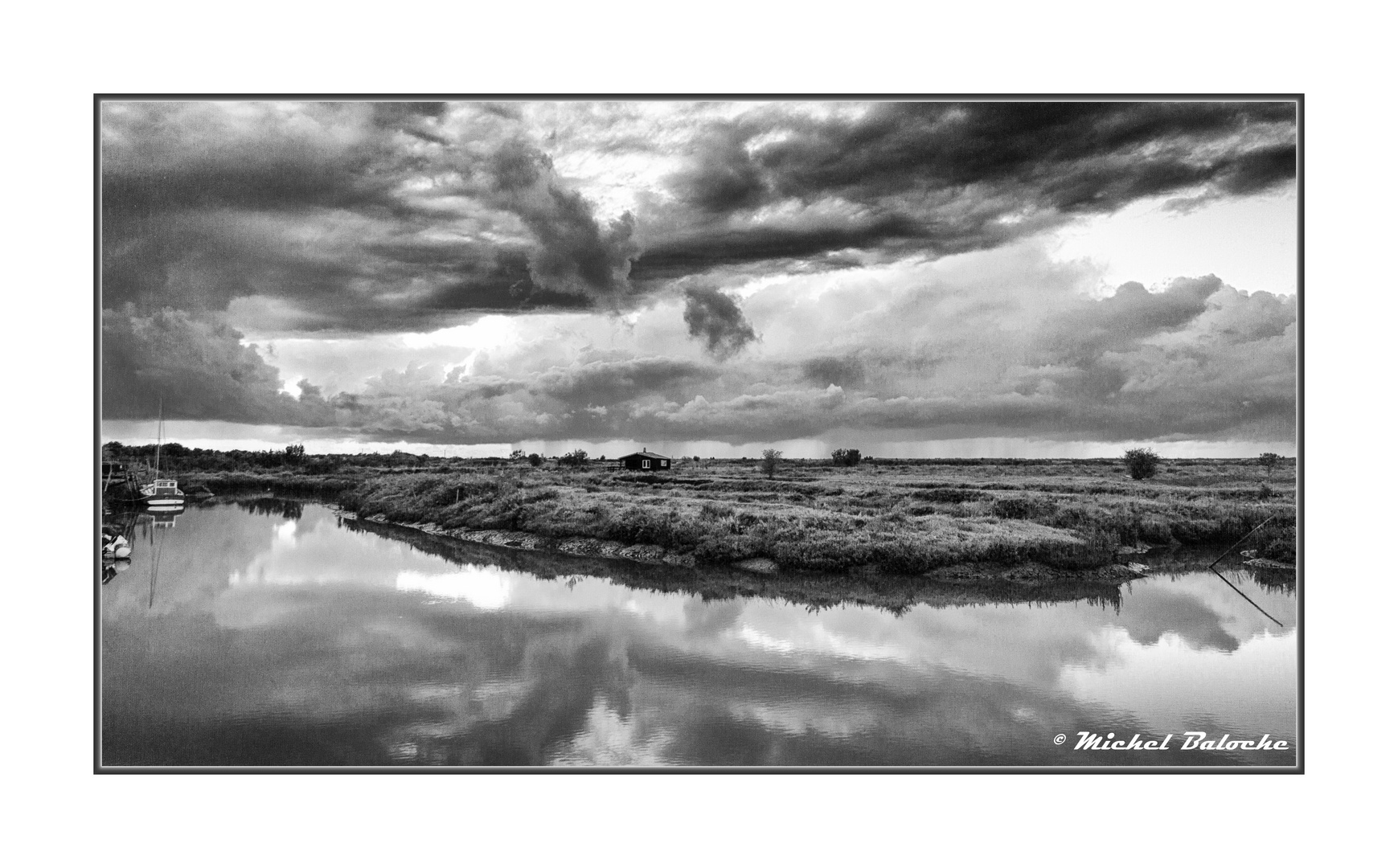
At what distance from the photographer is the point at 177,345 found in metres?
7.03

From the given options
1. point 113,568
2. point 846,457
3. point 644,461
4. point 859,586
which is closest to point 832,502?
point 846,457

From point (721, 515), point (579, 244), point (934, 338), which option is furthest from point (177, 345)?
point (934, 338)

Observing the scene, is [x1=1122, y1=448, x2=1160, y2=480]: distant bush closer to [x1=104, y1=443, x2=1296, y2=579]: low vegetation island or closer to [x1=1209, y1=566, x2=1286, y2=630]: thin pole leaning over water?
[x1=104, y1=443, x2=1296, y2=579]: low vegetation island

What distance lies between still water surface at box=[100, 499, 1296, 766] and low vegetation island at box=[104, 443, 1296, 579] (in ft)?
2.11

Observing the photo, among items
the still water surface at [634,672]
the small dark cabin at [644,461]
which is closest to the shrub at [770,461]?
the small dark cabin at [644,461]

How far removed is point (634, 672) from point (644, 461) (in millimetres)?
2852

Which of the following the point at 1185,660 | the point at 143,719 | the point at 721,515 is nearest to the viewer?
the point at 143,719

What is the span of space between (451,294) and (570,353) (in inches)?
65.9

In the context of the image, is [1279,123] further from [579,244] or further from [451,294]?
[451,294]

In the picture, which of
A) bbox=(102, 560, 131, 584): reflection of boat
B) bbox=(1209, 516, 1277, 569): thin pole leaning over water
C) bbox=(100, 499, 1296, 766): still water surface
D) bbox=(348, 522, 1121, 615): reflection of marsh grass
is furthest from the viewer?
bbox=(348, 522, 1121, 615): reflection of marsh grass

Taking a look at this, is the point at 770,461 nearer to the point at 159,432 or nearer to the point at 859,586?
the point at 859,586

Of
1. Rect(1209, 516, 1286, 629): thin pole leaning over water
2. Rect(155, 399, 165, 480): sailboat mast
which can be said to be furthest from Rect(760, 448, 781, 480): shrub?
Rect(155, 399, 165, 480): sailboat mast

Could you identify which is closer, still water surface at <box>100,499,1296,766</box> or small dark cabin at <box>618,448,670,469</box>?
still water surface at <box>100,499,1296,766</box>

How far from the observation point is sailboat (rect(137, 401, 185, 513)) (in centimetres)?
692
